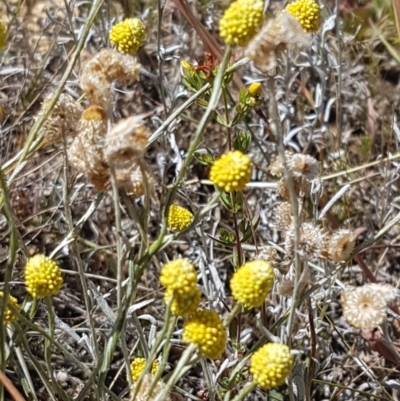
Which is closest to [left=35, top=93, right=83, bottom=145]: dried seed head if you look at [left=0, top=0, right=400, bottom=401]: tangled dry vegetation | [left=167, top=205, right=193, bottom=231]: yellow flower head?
[left=0, top=0, right=400, bottom=401]: tangled dry vegetation

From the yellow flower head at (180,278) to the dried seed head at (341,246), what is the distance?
0.26 m

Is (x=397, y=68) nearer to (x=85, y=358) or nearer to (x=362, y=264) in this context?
(x=362, y=264)

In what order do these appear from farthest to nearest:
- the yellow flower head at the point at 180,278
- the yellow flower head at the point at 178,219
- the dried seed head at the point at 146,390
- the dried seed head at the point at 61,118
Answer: the yellow flower head at the point at 178,219
the dried seed head at the point at 61,118
the dried seed head at the point at 146,390
the yellow flower head at the point at 180,278

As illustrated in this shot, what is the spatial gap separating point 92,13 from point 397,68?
63.0 inches

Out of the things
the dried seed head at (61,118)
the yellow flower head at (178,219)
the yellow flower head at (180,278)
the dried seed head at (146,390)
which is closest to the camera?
the yellow flower head at (180,278)

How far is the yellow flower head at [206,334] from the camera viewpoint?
3.11ft

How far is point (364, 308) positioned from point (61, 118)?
1.80ft

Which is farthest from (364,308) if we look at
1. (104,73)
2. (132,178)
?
(104,73)

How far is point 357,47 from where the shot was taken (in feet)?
7.28

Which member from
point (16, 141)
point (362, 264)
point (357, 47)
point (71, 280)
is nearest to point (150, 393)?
point (362, 264)

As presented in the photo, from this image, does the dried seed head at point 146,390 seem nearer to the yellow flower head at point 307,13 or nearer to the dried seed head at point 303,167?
the dried seed head at point 303,167

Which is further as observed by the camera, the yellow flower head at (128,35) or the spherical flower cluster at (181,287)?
the yellow flower head at (128,35)

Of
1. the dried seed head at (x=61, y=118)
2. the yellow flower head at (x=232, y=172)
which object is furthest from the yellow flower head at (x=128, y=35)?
the yellow flower head at (x=232, y=172)

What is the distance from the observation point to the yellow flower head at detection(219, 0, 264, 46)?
984 mm
